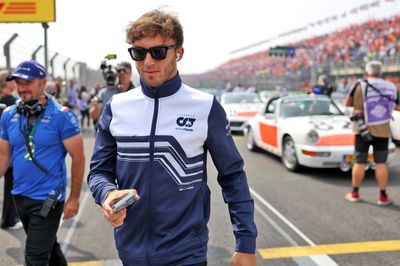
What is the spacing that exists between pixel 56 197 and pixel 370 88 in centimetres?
407

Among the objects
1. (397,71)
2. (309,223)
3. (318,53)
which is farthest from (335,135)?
(318,53)

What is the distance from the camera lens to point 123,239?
1.75 m

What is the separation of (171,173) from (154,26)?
62 cm

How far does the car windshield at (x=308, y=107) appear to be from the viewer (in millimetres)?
7703

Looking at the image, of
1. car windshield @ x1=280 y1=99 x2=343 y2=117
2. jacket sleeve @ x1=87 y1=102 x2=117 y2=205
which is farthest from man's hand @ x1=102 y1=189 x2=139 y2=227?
car windshield @ x1=280 y1=99 x2=343 y2=117

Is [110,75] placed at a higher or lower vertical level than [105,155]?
higher

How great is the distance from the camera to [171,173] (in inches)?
66.3

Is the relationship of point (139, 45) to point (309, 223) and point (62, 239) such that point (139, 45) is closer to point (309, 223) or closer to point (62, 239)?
point (62, 239)

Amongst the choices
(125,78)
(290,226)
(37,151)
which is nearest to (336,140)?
(290,226)

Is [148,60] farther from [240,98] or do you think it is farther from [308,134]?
[240,98]

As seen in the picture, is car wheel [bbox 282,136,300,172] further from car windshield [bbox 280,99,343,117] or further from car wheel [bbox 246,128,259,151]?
car wheel [bbox 246,128,259,151]

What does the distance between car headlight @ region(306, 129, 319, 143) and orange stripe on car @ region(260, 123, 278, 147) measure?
1.11 meters

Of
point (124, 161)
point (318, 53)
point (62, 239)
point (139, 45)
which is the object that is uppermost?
point (318, 53)

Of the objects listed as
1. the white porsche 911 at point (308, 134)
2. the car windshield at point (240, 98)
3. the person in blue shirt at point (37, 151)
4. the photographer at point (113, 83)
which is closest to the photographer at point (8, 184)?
the photographer at point (113, 83)
